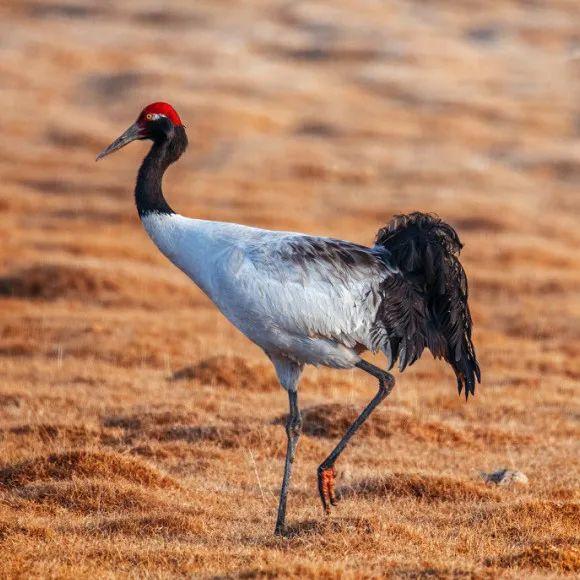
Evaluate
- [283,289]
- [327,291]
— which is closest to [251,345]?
[327,291]

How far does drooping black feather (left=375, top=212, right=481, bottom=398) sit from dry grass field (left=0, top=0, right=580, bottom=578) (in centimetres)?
125

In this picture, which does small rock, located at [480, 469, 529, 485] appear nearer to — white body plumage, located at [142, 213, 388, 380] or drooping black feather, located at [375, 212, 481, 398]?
drooping black feather, located at [375, 212, 481, 398]

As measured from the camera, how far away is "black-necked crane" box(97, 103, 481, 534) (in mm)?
8469

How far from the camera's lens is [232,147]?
38562 mm

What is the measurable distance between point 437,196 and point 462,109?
15799 mm

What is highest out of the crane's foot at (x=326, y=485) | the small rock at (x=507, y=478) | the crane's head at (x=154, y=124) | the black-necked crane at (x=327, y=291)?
the crane's head at (x=154, y=124)

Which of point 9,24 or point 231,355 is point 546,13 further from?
point 231,355

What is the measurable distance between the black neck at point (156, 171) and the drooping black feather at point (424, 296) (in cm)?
175

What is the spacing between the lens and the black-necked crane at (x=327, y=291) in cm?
847

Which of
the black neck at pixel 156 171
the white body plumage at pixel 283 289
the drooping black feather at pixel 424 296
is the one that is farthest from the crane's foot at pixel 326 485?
the black neck at pixel 156 171

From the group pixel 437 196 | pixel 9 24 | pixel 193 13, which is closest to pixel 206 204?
pixel 437 196

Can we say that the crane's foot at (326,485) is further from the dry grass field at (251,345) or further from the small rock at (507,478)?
the small rock at (507,478)

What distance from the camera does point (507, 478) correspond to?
10.0 metres

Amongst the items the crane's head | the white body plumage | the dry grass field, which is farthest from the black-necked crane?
the dry grass field
